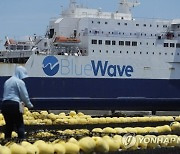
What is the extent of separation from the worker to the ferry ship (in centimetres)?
1544

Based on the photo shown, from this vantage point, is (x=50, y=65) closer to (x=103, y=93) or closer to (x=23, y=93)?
(x=103, y=93)

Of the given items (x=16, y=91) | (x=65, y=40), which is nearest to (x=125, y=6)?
(x=65, y=40)

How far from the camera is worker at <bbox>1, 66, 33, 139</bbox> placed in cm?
582

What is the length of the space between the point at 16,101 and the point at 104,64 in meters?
17.7

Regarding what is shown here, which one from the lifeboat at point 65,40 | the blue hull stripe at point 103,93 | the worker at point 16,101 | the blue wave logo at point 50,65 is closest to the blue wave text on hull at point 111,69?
the blue hull stripe at point 103,93

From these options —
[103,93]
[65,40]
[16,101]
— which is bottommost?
[103,93]

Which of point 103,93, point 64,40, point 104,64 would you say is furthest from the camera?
point 64,40

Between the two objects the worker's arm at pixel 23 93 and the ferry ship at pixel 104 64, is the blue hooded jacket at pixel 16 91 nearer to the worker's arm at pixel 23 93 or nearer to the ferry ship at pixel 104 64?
the worker's arm at pixel 23 93

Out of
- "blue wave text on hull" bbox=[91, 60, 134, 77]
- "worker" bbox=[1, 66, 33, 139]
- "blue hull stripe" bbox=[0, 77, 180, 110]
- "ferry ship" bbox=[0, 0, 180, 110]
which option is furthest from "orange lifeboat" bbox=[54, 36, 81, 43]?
"worker" bbox=[1, 66, 33, 139]

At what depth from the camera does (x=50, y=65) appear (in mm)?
22375

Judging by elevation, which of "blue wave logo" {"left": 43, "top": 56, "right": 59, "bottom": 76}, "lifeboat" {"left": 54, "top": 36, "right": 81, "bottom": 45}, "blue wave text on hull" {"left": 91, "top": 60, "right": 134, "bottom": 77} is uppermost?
"lifeboat" {"left": 54, "top": 36, "right": 81, "bottom": 45}

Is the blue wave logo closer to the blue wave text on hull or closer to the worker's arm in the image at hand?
the blue wave text on hull

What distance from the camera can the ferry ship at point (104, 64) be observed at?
72.7ft

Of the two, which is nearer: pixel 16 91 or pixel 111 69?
pixel 16 91
